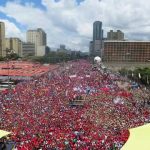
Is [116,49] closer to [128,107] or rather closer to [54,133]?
[128,107]

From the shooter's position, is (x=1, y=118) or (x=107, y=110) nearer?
(x=1, y=118)

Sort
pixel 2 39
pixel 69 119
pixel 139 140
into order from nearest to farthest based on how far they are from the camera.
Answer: pixel 139 140 → pixel 69 119 → pixel 2 39

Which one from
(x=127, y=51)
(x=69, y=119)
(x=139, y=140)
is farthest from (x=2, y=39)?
(x=139, y=140)

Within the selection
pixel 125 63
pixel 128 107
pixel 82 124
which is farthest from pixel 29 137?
pixel 125 63

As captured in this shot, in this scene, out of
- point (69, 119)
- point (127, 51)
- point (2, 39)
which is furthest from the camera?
point (2, 39)

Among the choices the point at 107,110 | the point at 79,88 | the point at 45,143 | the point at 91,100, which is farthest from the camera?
the point at 79,88

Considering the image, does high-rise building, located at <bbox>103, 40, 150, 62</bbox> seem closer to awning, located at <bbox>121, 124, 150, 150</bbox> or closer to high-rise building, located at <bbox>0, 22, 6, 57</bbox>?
high-rise building, located at <bbox>0, 22, 6, 57</bbox>

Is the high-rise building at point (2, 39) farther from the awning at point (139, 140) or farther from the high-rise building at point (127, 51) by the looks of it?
the awning at point (139, 140)

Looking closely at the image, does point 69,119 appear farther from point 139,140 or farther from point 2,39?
point 2,39
